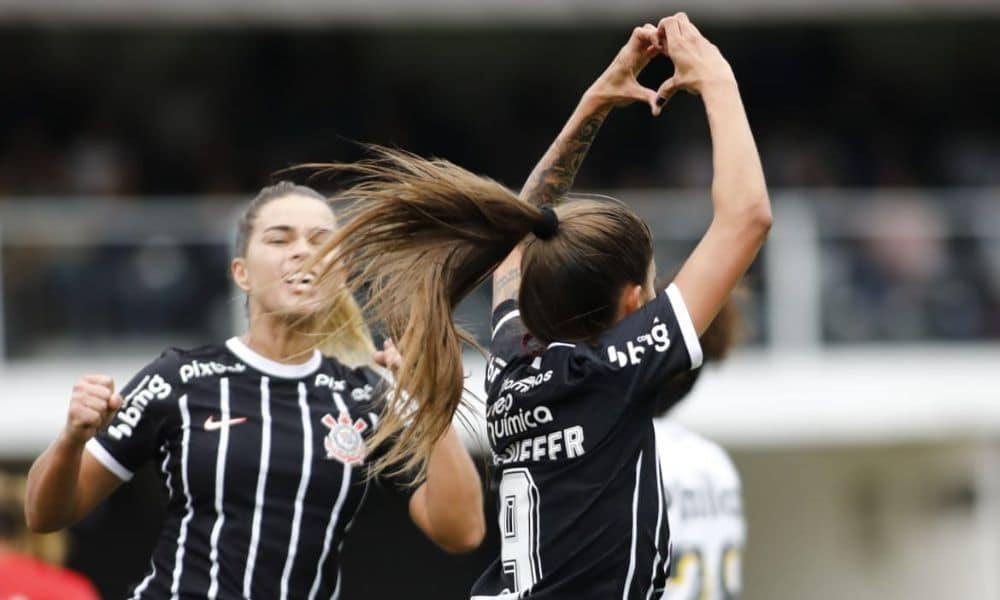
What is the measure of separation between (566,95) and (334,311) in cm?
941

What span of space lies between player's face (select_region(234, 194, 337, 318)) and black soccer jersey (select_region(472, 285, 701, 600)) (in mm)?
904

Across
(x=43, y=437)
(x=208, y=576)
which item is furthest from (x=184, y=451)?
(x=43, y=437)

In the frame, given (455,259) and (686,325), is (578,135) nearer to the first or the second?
(455,259)

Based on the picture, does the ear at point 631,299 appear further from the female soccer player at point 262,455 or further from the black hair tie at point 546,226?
the female soccer player at point 262,455

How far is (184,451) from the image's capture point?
3.97m

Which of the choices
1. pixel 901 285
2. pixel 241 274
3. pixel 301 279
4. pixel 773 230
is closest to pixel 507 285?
pixel 301 279

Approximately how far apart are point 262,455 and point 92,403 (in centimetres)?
50

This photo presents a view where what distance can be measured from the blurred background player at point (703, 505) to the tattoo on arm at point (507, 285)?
1076mm

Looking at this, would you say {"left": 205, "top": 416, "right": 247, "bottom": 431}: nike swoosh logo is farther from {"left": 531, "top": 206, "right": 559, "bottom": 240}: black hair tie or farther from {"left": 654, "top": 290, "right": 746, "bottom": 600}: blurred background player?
{"left": 654, "top": 290, "right": 746, "bottom": 600}: blurred background player

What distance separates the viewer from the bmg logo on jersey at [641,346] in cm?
322

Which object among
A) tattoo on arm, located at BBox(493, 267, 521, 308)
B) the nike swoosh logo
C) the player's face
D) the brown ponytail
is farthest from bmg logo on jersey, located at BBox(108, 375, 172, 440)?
tattoo on arm, located at BBox(493, 267, 521, 308)

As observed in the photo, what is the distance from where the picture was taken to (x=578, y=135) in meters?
3.82

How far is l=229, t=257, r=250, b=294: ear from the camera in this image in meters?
4.22

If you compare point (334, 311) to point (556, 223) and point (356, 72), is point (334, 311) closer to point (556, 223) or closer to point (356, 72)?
point (556, 223)
